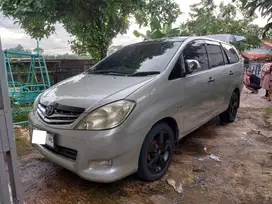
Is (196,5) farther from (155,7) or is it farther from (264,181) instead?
(264,181)

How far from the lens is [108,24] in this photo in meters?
5.94

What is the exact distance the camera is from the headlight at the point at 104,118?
1912 millimetres

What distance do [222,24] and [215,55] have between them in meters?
12.2

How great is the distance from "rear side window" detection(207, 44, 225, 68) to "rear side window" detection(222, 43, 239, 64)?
326 mm

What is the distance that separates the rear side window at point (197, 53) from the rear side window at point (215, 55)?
19 cm

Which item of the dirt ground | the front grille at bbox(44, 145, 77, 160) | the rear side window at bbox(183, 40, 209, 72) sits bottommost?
the dirt ground

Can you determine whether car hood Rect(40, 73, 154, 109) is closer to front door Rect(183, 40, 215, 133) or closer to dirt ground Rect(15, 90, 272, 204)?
front door Rect(183, 40, 215, 133)

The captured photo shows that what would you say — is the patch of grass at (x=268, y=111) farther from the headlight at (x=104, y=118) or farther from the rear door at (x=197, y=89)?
the headlight at (x=104, y=118)

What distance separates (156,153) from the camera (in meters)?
2.39

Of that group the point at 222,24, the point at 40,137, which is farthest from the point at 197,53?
the point at 222,24

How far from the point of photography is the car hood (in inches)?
80.1

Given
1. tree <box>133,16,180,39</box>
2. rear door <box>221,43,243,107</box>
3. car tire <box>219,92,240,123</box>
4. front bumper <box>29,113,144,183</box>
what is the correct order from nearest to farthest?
front bumper <box>29,113,144,183</box>
rear door <box>221,43,243,107</box>
car tire <box>219,92,240,123</box>
tree <box>133,16,180,39</box>

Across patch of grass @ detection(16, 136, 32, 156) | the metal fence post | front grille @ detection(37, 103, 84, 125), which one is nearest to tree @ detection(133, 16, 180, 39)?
patch of grass @ detection(16, 136, 32, 156)

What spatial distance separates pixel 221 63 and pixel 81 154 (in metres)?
3.08
